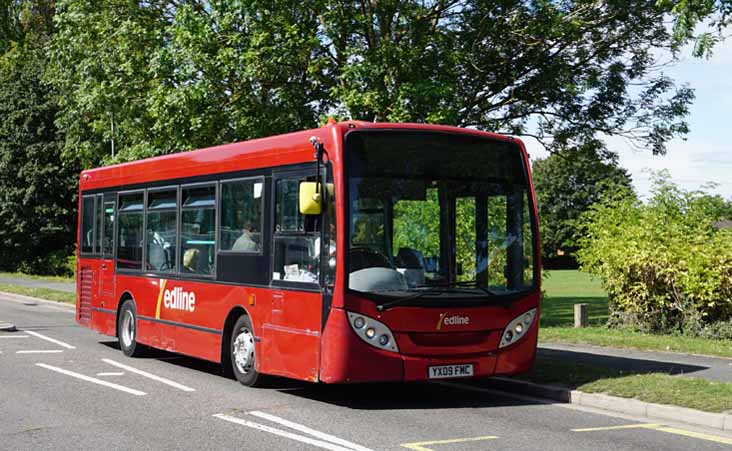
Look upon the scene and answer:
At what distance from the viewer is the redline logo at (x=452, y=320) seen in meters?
10.0

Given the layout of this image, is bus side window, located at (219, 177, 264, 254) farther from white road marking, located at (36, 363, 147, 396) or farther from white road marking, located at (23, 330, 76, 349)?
white road marking, located at (23, 330, 76, 349)

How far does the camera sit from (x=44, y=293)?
31422 mm

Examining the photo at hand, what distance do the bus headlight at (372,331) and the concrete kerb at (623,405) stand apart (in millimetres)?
2040

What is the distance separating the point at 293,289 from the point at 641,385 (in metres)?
3.86

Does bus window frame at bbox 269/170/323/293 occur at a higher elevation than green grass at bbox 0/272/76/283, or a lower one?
higher

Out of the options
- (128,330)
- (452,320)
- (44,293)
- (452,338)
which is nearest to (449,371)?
(452,338)

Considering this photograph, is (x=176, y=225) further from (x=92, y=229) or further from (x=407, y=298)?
(x=407, y=298)

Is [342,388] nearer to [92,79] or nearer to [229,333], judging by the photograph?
[229,333]

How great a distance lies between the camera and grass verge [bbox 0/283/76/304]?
29.0 meters

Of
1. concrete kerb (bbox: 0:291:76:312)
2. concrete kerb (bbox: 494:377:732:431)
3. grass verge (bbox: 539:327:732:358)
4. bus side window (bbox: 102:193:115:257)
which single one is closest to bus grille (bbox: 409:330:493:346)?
concrete kerb (bbox: 494:377:732:431)

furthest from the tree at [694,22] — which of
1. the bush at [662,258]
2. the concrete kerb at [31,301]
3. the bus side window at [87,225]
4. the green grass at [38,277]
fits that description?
the green grass at [38,277]

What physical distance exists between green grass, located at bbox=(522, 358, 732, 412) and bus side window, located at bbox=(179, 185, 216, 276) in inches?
167

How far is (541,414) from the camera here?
971 centimetres

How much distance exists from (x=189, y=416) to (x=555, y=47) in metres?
16.9
